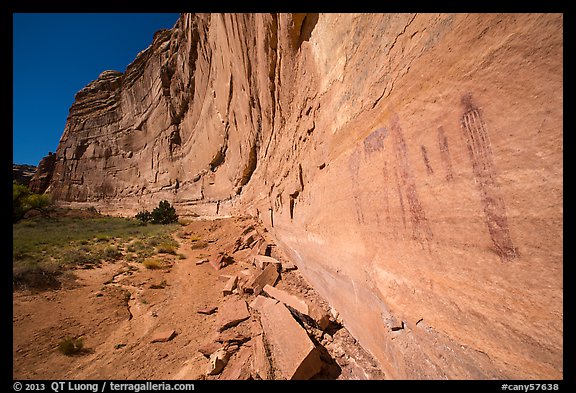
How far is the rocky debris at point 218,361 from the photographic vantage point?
231 cm

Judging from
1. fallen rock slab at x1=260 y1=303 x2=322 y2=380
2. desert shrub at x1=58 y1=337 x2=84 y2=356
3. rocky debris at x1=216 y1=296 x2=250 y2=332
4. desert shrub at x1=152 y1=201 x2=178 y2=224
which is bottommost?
desert shrub at x1=58 y1=337 x2=84 y2=356

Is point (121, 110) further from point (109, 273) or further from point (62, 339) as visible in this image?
point (62, 339)

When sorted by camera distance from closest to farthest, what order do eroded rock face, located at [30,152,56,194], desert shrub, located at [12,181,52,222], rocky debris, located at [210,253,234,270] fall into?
rocky debris, located at [210,253,234,270], desert shrub, located at [12,181,52,222], eroded rock face, located at [30,152,56,194]

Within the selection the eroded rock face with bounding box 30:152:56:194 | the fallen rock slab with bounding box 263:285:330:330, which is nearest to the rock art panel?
the fallen rock slab with bounding box 263:285:330:330

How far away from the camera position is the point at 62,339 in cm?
317

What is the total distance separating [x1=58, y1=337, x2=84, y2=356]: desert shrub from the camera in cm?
293

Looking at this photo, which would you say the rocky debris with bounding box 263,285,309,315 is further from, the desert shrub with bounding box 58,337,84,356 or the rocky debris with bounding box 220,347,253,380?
the desert shrub with bounding box 58,337,84,356

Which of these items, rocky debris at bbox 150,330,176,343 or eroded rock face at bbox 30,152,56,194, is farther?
eroded rock face at bbox 30,152,56,194

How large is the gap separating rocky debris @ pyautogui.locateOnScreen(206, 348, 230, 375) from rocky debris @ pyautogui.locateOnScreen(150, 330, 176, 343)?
0.97m

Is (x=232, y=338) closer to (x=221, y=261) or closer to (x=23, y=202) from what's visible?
(x=221, y=261)

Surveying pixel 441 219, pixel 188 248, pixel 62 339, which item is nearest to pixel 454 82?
pixel 441 219

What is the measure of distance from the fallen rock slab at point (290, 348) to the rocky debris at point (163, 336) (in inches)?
59.3

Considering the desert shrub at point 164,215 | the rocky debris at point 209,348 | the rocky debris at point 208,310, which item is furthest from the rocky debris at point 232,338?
the desert shrub at point 164,215

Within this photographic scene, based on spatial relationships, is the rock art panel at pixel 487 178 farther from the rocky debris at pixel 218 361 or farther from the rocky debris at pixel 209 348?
the rocky debris at pixel 209 348
